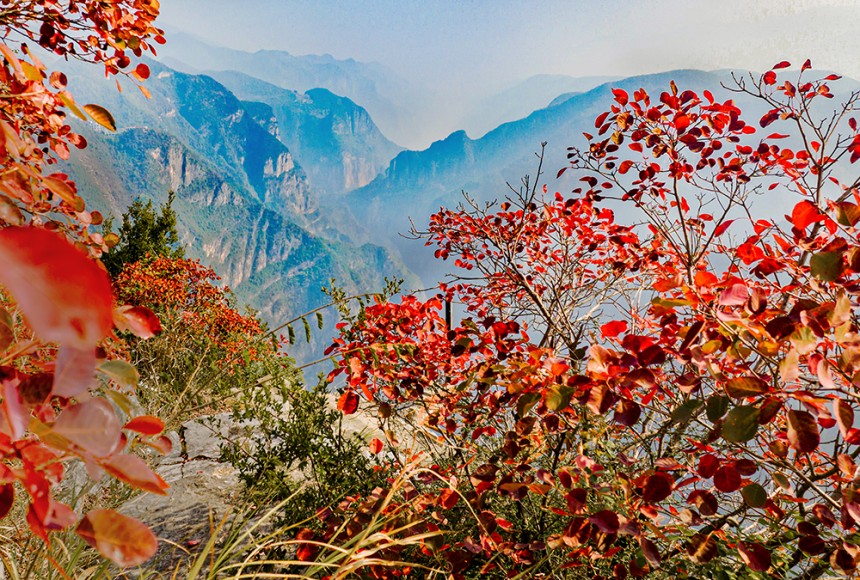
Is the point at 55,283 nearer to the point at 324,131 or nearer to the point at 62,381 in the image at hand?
the point at 62,381

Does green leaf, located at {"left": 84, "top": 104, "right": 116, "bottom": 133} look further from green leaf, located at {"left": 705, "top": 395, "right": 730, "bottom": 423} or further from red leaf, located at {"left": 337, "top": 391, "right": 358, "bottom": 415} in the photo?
green leaf, located at {"left": 705, "top": 395, "right": 730, "bottom": 423}

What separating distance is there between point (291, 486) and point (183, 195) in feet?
404

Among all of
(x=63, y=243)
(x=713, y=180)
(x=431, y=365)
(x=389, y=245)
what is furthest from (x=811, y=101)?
(x=389, y=245)

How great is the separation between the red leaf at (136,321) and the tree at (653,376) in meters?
0.73

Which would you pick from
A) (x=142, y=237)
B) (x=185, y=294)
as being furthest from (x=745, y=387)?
(x=142, y=237)

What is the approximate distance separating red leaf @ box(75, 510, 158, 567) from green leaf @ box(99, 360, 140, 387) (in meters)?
0.17

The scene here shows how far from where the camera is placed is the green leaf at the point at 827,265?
0.86 meters

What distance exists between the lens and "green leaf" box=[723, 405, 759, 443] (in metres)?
0.82

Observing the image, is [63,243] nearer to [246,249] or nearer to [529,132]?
[529,132]

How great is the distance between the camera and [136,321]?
72 centimetres

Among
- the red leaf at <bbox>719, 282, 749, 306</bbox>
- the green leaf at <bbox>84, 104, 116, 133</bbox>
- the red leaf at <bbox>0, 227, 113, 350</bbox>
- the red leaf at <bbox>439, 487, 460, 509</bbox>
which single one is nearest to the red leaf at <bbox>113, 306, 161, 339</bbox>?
the red leaf at <bbox>0, 227, 113, 350</bbox>

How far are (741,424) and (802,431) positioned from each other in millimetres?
113

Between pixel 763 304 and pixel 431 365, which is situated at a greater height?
pixel 763 304

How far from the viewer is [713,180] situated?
2.86 meters
